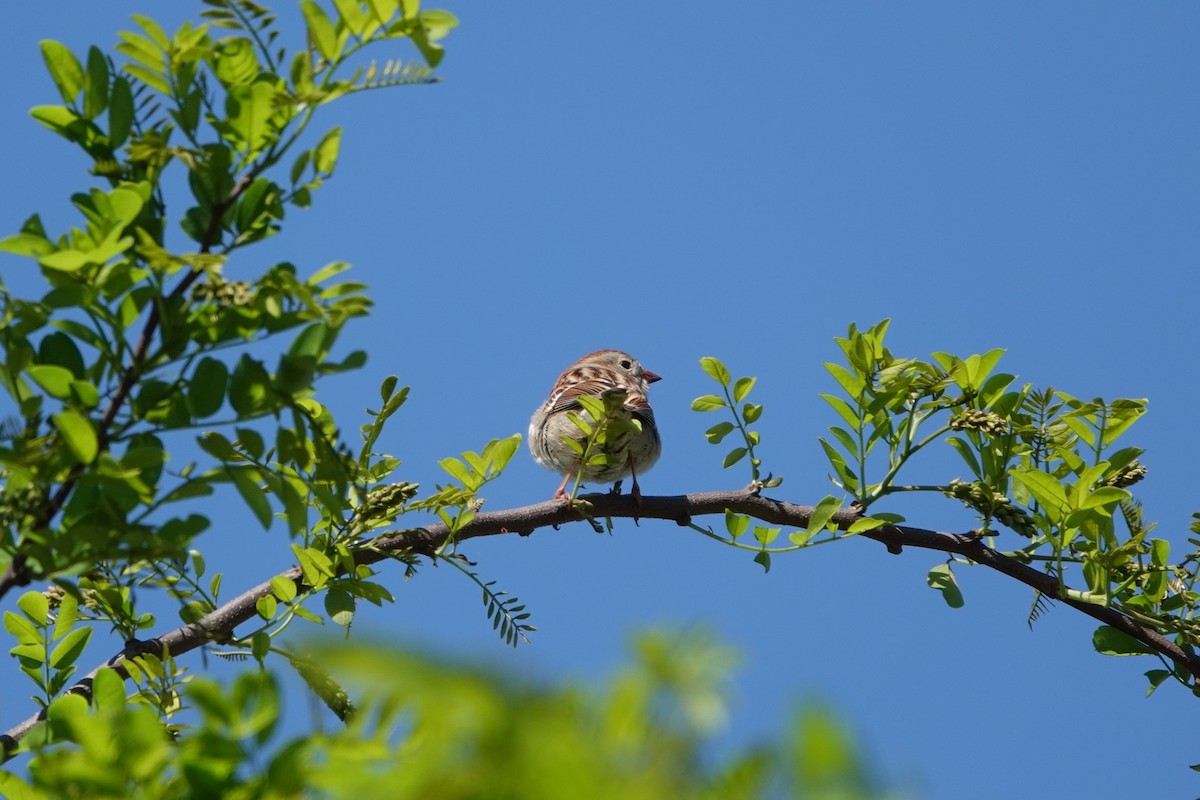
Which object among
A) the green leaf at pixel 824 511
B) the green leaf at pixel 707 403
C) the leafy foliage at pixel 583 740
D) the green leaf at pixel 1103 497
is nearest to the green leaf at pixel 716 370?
the green leaf at pixel 707 403

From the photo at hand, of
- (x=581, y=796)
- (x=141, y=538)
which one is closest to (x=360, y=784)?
(x=581, y=796)

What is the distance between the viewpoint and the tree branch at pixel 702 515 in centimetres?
335

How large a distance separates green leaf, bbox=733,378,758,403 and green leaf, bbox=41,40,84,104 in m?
2.20

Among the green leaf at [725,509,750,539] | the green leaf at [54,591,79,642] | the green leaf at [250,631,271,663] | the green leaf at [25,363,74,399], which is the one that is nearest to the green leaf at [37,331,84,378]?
the green leaf at [25,363,74,399]

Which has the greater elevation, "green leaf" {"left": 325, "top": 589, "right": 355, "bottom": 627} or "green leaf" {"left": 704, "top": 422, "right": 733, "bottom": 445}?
"green leaf" {"left": 704, "top": 422, "right": 733, "bottom": 445}

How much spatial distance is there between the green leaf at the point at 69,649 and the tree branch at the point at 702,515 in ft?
0.99

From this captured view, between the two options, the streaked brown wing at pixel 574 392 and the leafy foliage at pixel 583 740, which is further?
the streaked brown wing at pixel 574 392

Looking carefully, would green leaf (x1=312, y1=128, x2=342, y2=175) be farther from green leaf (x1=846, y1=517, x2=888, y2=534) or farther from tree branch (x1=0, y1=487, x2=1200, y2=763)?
green leaf (x1=846, y1=517, x2=888, y2=534)

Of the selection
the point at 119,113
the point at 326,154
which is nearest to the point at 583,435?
the point at 326,154

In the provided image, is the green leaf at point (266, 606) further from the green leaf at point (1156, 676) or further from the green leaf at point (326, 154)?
the green leaf at point (1156, 676)

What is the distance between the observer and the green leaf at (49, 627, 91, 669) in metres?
3.01

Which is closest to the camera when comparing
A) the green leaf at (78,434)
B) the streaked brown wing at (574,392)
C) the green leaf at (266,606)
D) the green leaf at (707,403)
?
the green leaf at (78,434)

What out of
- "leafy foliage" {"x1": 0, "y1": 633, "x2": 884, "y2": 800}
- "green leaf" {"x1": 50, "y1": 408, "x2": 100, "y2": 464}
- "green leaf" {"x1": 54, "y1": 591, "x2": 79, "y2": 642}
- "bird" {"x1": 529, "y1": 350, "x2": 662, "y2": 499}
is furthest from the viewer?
"bird" {"x1": 529, "y1": 350, "x2": 662, "y2": 499}

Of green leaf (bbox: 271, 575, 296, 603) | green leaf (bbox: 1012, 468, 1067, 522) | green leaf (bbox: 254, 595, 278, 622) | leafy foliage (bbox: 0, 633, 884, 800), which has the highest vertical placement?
green leaf (bbox: 1012, 468, 1067, 522)
